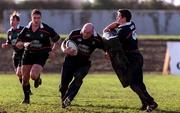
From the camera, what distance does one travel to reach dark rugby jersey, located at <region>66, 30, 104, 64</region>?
45.5ft

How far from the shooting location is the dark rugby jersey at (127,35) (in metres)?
13.2

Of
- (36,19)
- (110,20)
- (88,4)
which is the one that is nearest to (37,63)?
(36,19)

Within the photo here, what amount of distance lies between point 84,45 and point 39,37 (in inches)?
47.3

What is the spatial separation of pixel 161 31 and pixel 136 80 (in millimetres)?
50080

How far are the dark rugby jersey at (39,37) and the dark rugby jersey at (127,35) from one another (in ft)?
6.13

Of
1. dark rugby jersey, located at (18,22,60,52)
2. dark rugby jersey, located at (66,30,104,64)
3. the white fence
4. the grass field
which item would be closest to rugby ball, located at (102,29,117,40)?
dark rugby jersey, located at (66,30,104,64)

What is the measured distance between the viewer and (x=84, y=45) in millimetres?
13852

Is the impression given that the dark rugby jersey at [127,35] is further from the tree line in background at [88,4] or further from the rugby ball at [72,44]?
the tree line in background at [88,4]

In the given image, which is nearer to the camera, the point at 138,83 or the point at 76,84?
the point at 138,83

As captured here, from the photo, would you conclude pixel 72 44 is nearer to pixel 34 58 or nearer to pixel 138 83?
pixel 34 58

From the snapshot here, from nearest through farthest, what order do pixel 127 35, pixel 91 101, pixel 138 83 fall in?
1. pixel 127 35
2. pixel 138 83
3. pixel 91 101

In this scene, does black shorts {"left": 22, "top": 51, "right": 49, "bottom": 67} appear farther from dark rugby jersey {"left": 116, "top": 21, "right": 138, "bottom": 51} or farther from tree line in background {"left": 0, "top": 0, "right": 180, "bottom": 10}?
tree line in background {"left": 0, "top": 0, "right": 180, "bottom": 10}

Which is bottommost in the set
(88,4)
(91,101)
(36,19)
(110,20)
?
(88,4)

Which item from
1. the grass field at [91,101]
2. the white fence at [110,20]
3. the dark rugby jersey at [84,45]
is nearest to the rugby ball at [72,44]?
the dark rugby jersey at [84,45]
